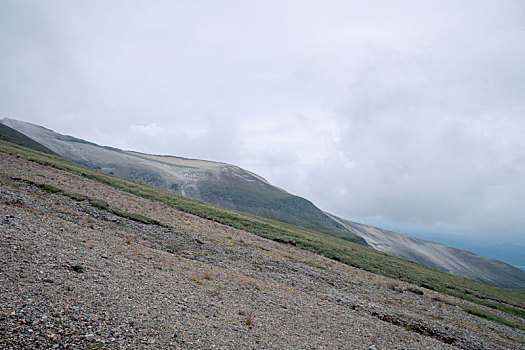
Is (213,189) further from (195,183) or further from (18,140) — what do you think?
(18,140)

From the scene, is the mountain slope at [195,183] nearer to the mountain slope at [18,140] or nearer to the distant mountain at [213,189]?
the distant mountain at [213,189]

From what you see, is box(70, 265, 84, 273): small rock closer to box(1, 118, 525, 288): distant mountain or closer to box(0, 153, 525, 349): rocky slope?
box(0, 153, 525, 349): rocky slope

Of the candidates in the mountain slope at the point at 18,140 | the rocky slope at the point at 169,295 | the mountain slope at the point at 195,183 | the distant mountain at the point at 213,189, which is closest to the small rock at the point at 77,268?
the rocky slope at the point at 169,295

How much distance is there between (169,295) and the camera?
12.9 m

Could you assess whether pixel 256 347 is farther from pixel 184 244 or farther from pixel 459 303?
pixel 459 303

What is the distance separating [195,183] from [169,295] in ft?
533

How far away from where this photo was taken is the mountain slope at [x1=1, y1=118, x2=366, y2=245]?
153 metres

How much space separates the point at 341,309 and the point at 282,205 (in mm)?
150798

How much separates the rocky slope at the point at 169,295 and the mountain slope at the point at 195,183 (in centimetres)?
11799

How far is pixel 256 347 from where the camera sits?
1076cm

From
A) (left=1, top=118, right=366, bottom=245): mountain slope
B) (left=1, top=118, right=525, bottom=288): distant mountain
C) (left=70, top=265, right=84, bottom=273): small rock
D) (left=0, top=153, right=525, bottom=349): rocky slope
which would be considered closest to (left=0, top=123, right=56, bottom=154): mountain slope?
(left=1, top=118, right=366, bottom=245): mountain slope

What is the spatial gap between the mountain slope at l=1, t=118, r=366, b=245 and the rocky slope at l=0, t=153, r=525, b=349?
118m

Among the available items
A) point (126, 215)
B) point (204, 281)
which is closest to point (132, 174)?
point (126, 215)

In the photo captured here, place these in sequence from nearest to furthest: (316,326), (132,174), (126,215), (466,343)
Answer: (316,326) < (466,343) < (126,215) < (132,174)
